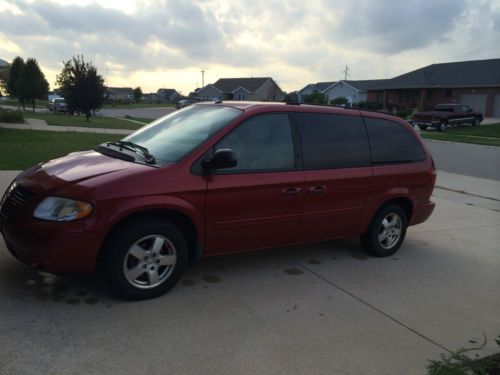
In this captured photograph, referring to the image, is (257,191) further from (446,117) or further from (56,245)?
(446,117)

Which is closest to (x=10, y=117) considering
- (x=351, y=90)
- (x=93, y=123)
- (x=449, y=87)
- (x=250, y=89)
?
(x=93, y=123)

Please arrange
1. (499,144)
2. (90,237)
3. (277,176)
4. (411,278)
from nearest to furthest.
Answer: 1. (90,237)
2. (277,176)
3. (411,278)
4. (499,144)

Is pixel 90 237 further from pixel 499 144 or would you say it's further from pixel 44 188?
pixel 499 144

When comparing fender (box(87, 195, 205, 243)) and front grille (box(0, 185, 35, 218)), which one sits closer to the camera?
fender (box(87, 195, 205, 243))

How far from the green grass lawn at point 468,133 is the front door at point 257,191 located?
79.4 feet

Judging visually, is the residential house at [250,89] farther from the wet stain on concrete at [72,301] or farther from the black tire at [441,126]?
the wet stain on concrete at [72,301]

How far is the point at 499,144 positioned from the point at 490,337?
927 inches

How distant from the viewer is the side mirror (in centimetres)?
400

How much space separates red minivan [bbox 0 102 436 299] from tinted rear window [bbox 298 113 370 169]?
0.01 meters

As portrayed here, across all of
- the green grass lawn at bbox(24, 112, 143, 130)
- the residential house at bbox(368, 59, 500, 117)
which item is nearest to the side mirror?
the green grass lawn at bbox(24, 112, 143, 130)

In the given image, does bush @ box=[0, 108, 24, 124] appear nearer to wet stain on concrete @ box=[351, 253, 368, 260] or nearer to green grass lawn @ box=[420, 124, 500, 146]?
wet stain on concrete @ box=[351, 253, 368, 260]

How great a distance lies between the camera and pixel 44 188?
379cm

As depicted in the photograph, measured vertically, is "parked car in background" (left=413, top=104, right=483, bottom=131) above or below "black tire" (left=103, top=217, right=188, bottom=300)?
above

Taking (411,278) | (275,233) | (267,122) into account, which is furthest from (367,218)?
(267,122)
